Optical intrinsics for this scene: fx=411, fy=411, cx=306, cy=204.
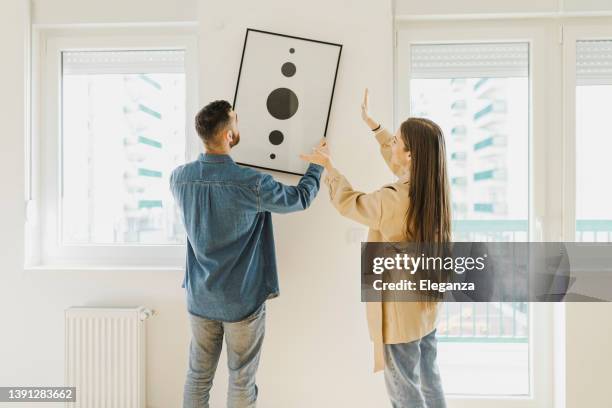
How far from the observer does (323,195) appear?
1962mm

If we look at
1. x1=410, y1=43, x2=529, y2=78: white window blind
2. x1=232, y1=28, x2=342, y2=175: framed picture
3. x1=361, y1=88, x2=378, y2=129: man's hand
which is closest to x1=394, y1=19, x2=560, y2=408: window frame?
x1=410, y1=43, x2=529, y2=78: white window blind

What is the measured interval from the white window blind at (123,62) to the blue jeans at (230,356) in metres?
1.34

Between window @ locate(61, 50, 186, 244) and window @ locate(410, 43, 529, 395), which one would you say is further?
window @ locate(61, 50, 186, 244)

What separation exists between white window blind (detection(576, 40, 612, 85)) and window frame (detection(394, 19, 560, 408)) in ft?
0.45

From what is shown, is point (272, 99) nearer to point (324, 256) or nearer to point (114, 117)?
point (324, 256)

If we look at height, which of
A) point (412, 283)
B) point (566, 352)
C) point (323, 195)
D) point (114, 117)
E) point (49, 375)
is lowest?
point (49, 375)

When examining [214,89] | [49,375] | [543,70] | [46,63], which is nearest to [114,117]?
[46,63]

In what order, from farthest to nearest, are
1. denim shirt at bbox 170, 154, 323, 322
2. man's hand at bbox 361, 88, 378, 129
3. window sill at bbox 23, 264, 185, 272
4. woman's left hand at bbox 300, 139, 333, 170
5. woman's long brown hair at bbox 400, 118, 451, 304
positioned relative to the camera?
1. window sill at bbox 23, 264, 185, 272
2. man's hand at bbox 361, 88, 378, 129
3. woman's left hand at bbox 300, 139, 333, 170
4. denim shirt at bbox 170, 154, 323, 322
5. woman's long brown hair at bbox 400, 118, 451, 304

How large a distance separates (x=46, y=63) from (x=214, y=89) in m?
1.00

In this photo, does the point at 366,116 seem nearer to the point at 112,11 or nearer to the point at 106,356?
the point at 112,11

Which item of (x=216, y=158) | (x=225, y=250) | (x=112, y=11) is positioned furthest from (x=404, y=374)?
→ (x=112, y=11)

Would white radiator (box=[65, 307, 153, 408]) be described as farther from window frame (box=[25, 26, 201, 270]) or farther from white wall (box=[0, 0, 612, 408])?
window frame (box=[25, 26, 201, 270])

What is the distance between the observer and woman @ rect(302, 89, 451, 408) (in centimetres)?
142

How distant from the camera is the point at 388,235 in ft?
4.82
